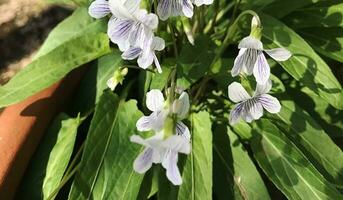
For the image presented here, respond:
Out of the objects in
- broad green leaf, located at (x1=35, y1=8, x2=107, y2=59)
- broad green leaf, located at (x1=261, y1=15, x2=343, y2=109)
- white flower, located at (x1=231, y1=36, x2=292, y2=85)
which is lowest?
broad green leaf, located at (x1=261, y1=15, x2=343, y2=109)

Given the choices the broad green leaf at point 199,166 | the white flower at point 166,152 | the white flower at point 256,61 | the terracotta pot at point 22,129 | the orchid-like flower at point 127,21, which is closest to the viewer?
the white flower at point 166,152

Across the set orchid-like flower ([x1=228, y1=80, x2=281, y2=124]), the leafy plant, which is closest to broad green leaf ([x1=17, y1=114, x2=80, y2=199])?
the leafy plant

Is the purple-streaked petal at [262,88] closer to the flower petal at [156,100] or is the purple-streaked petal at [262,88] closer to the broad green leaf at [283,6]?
the flower petal at [156,100]

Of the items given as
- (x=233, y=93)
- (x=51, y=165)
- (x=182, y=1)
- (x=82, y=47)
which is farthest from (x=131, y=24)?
(x=51, y=165)

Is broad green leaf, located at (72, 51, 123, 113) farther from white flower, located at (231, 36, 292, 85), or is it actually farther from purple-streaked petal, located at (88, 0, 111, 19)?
white flower, located at (231, 36, 292, 85)

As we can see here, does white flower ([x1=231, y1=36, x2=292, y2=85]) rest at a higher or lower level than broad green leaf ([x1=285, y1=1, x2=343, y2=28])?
higher

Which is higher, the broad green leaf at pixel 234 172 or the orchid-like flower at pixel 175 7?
the orchid-like flower at pixel 175 7

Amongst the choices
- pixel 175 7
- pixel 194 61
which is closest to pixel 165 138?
pixel 175 7

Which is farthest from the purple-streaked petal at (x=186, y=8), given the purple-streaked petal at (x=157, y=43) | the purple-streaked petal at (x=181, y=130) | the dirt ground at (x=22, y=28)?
the dirt ground at (x=22, y=28)

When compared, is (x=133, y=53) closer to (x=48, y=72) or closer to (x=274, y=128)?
(x=48, y=72)
